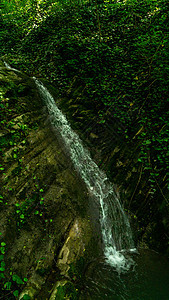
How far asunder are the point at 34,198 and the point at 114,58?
574 cm

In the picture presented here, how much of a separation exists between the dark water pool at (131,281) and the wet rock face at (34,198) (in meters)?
0.52

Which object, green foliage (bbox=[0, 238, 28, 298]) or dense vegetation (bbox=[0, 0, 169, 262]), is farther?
dense vegetation (bbox=[0, 0, 169, 262])

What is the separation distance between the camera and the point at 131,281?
331 centimetres

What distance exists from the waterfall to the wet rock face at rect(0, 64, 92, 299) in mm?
427

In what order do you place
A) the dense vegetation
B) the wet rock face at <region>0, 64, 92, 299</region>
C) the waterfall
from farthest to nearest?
the dense vegetation
the waterfall
the wet rock face at <region>0, 64, 92, 299</region>

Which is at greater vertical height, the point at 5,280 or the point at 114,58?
the point at 114,58

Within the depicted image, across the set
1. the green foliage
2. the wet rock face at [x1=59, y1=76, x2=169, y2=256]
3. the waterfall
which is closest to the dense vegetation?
the wet rock face at [x1=59, y1=76, x2=169, y2=256]

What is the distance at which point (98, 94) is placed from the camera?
581 cm

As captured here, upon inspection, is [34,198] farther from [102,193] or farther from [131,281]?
[131,281]

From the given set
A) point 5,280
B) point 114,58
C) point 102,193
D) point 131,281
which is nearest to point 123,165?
point 102,193

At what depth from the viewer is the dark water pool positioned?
2.98 meters

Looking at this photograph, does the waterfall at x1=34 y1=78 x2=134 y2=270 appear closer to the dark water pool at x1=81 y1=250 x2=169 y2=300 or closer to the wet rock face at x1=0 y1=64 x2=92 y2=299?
the dark water pool at x1=81 y1=250 x2=169 y2=300

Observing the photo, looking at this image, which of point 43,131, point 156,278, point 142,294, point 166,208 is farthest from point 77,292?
point 43,131

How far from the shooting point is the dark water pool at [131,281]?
2.98 meters
